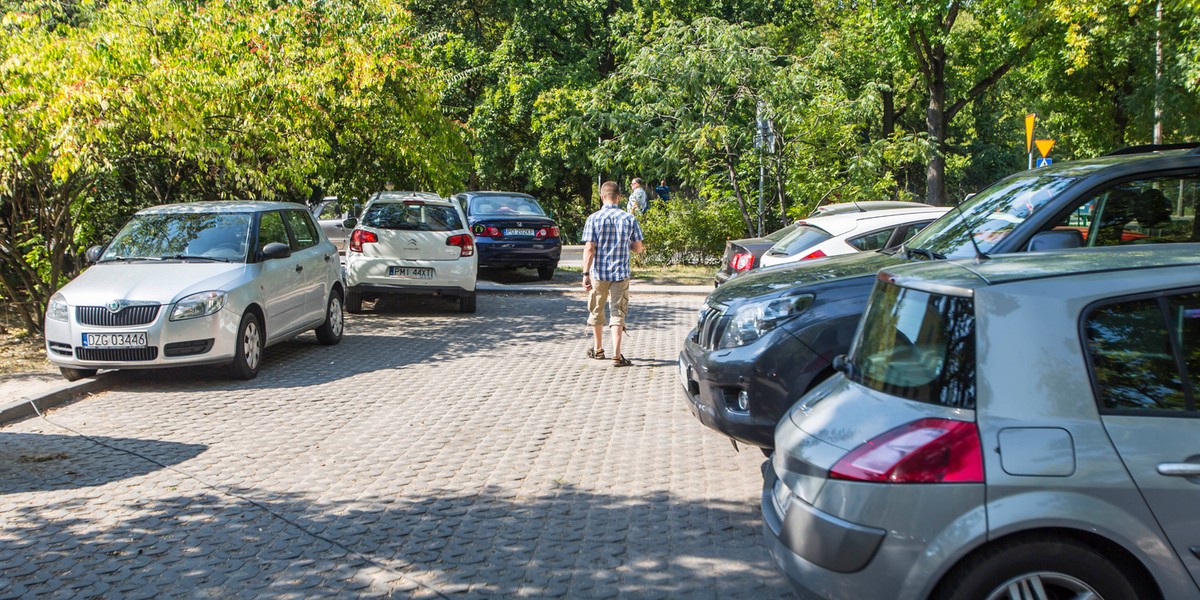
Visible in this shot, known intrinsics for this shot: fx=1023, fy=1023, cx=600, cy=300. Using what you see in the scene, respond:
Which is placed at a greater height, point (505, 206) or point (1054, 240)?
point (505, 206)

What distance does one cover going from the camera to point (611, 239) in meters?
10.2

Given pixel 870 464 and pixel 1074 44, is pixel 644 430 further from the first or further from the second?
pixel 1074 44

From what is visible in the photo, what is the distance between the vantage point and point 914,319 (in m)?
3.71

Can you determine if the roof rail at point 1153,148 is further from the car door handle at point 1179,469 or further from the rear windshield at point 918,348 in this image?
the car door handle at point 1179,469

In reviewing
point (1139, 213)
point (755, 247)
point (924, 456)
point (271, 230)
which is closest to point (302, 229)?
point (271, 230)

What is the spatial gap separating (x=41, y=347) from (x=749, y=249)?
8.31m

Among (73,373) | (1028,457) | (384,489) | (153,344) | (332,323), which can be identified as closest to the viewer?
(1028,457)

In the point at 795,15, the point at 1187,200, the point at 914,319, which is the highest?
the point at 795,15

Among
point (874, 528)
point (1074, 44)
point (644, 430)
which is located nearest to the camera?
point (874, 528)

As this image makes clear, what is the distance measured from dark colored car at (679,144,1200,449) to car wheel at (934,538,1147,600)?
2.49m

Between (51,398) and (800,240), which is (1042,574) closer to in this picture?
(800,240)

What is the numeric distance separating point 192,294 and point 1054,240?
737cm

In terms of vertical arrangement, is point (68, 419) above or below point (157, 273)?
below

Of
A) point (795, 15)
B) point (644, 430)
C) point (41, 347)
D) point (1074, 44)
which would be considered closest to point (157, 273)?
point (41, 347)
